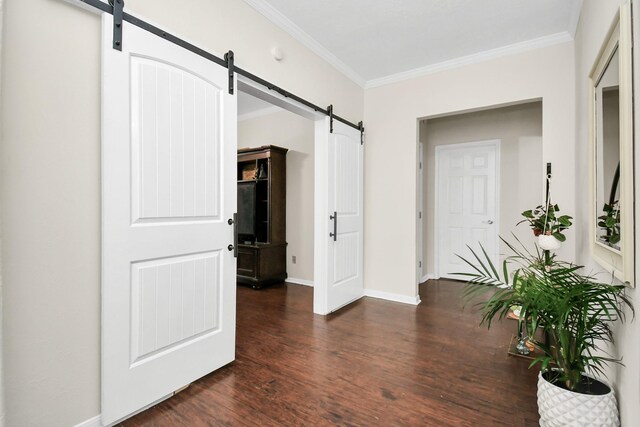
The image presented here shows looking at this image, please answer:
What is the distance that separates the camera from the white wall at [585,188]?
48.2 inches

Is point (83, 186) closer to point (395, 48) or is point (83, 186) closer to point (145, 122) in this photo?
point (145, 122)

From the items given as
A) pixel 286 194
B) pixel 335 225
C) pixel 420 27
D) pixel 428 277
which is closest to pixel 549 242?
pixel 335 225

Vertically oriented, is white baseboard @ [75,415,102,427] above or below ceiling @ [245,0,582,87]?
below

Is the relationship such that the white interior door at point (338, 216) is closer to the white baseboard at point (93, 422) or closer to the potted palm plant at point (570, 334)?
the potted palm plant at point (570, 334)

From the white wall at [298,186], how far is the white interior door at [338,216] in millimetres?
1030

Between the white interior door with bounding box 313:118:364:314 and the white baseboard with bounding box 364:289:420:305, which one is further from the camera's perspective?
the white baseboard with bounding box 364:289:420:305

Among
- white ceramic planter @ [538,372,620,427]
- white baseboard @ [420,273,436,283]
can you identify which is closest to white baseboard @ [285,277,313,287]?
white baseboard @ [420,273,436,283]

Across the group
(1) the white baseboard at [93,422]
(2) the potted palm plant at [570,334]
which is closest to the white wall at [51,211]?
(1) the white baseboard at [93,422]

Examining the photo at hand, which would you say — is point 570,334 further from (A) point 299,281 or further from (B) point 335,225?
(A) point 299,281

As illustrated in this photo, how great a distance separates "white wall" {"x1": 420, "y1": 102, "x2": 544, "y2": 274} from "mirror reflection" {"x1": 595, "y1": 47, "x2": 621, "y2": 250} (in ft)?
8.48

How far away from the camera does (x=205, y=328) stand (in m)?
2.09

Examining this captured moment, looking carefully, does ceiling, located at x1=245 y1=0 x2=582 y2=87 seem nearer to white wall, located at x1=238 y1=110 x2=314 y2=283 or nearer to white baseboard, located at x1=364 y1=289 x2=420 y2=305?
white wall, located at x1=238 y1=110 x2=314 y2=283

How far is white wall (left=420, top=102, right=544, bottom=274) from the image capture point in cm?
429

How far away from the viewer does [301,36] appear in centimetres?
298
